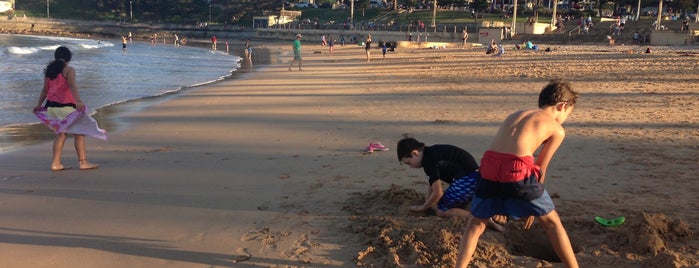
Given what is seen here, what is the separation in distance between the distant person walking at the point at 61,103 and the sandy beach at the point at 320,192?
0.38 metres

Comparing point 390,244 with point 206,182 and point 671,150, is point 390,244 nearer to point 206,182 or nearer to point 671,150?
point 206,182

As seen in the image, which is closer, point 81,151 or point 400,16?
point 81,151

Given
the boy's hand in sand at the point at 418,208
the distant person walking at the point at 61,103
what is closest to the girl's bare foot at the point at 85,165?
the distant person walking at the point at 61,103

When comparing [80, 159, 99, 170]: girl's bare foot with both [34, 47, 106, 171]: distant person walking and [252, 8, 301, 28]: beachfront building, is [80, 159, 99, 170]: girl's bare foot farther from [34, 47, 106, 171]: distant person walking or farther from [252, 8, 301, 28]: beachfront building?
[252, 8, 301, 28]: beachfront building

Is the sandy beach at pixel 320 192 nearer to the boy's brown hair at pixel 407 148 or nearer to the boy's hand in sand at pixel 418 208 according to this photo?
the boy's hand in sand at pixel 418 208

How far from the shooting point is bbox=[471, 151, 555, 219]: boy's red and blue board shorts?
3092mm

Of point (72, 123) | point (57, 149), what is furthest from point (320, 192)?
point (57, 149)

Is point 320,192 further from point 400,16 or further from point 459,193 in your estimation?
point 400,16

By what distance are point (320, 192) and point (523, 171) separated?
2822 mm

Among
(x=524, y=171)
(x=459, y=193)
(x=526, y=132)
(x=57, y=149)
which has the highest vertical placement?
(x=526, y=132)

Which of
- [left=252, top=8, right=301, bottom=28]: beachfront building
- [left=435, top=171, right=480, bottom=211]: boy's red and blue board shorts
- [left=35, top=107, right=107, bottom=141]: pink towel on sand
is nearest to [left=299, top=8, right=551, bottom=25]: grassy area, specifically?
[left=252, top=8, right=301, bottom=28]: beachfront building

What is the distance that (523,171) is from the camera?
10.1ft

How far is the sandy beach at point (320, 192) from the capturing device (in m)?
3.98

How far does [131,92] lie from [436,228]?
14348 mm
